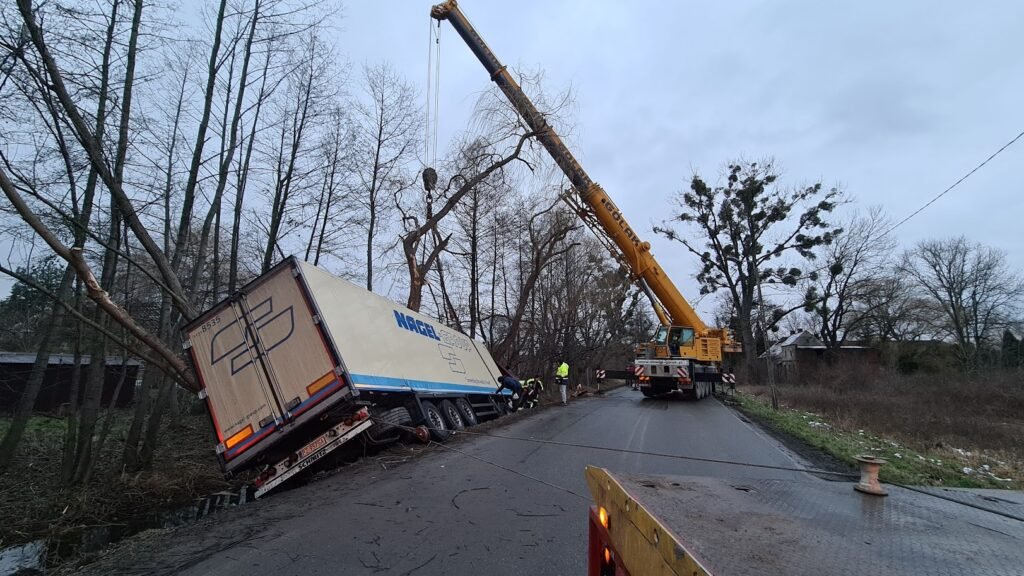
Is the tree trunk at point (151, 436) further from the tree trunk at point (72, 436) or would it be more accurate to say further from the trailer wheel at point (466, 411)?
the trailer wheel at point (466, 411)

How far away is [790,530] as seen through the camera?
81.0 inches

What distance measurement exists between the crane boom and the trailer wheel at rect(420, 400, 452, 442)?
1113 centimetres

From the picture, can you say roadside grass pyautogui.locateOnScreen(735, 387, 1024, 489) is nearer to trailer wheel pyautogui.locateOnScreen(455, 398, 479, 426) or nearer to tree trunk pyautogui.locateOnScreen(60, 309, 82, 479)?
trailer wheel pyautogui.locateOnScreen(455, 398, 479, 426)

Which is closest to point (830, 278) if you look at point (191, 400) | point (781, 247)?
point (781, 247)

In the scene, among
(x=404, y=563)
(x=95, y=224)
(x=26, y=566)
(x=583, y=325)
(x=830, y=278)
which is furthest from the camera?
(x=830, y=278)

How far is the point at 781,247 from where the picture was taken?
3859 centimetres

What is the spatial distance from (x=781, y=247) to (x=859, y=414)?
23.4m

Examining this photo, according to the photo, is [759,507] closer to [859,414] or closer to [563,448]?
[563,448]

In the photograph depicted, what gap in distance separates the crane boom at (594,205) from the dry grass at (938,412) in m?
6.51

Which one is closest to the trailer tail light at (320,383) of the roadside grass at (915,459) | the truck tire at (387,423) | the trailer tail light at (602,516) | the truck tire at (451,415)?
the truck tire at (387,423)

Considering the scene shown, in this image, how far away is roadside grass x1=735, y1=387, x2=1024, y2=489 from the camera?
7.55 metres

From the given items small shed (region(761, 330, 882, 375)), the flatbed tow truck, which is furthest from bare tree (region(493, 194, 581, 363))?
the flatbed tow truck

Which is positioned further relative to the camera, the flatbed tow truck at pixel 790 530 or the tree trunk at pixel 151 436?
the tree trunk at pixel 151 436

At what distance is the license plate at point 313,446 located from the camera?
7914 millimetres
